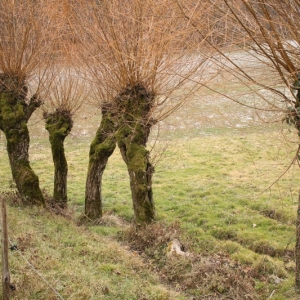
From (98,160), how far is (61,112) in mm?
2851

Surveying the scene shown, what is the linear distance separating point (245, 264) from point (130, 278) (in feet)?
9.39

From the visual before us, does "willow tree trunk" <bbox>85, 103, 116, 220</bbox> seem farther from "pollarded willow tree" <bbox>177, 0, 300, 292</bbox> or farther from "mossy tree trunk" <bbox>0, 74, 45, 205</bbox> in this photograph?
"pollarded willow tree" <bbox>177, 0, 300, 292</bbox>

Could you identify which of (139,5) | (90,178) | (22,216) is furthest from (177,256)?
(139,5)

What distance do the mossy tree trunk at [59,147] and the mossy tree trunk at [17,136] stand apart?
59.8 inches

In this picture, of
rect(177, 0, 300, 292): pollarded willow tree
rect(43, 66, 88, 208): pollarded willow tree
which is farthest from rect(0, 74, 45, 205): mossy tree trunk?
rect(177, 0, 300, 292): pollarded willow tree

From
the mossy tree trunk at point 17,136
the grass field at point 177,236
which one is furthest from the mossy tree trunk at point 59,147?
the mossy tree trunk at point 17,136

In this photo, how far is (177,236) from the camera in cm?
941

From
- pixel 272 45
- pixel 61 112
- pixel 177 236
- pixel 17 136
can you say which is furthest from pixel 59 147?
pixel 272 45

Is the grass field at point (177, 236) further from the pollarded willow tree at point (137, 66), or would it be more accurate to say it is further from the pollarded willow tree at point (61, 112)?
the pollarded willow tree at point (61, 112)

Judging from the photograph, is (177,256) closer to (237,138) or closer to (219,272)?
(219,272)

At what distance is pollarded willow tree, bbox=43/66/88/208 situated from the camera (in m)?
13.7

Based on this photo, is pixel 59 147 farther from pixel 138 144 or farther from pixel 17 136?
pixel 138 144

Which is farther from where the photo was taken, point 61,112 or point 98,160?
point 61,112

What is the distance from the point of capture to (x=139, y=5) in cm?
912
